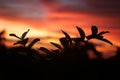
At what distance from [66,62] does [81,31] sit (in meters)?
0.55

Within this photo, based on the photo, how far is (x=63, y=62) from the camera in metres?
4.00

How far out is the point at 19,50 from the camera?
176 inches

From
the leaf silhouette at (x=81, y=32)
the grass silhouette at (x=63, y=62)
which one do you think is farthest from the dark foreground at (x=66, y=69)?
the leaf silhouette at (x=81, y=32)

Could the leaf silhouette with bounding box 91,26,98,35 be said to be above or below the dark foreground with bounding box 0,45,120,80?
above

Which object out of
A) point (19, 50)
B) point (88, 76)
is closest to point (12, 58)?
point (19, 50)

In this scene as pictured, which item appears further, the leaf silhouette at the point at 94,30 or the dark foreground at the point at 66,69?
the leaf silhouette at the point at 94,30

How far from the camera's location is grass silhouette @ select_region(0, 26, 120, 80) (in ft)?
12.8

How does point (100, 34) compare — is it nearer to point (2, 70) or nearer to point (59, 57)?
point (59, 57)

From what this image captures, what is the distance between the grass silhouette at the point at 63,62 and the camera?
3902 millimetres

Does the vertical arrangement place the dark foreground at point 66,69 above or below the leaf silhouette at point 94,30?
below

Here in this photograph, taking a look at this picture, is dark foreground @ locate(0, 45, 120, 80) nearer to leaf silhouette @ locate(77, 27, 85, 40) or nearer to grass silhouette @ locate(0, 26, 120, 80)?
grass silhouette @ locate(0, 26, 120, 80)

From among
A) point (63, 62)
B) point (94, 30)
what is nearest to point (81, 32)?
point (94, 30)

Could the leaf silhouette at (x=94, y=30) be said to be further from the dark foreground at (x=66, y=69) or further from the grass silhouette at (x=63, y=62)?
the dark foreground at (x=66, y=69)

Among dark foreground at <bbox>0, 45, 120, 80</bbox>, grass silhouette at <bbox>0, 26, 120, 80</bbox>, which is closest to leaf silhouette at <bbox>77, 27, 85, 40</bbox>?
grass silhouette at <bbox>0, 26, 120, 80</bbox>
